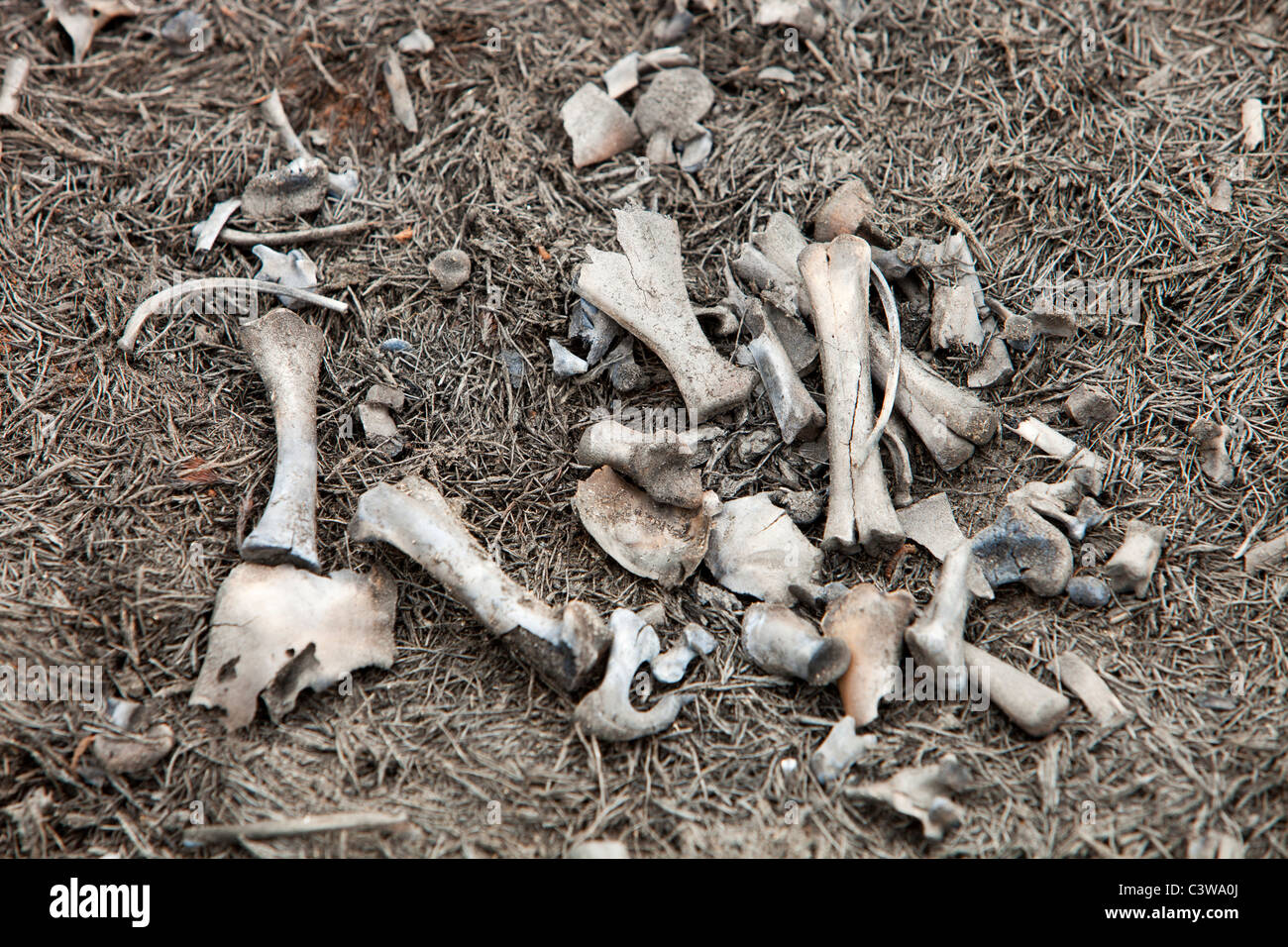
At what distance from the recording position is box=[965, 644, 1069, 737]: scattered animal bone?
237 cm

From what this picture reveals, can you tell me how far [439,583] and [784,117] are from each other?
2365 millimetres

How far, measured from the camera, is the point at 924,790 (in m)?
2.28

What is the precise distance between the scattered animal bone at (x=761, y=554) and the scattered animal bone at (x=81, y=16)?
3.37m

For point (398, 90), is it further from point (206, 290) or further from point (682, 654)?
point (682, 654)

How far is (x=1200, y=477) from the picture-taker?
2.81 meters

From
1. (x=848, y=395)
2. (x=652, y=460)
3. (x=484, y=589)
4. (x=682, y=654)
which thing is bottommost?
(x=682, y=654)

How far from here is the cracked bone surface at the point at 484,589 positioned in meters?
2.52

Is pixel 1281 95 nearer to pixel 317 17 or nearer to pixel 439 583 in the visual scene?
pixel 439 583

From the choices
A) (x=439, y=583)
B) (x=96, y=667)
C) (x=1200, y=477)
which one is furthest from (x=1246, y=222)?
(x=96, y=667)

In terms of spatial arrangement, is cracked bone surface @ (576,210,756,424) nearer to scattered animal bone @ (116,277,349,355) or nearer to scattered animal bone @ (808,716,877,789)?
scattered animal bone @ (116,277,349,355)

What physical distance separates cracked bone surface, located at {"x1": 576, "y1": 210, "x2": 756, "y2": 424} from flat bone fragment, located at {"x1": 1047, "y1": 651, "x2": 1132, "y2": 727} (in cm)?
127

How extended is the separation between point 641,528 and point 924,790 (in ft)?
3.73

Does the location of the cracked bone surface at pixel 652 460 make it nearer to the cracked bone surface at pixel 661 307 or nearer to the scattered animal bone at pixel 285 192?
the cracked bone surface at pixel 661 307

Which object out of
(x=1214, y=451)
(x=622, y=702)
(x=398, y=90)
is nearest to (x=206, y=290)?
(x=398, y=90)
